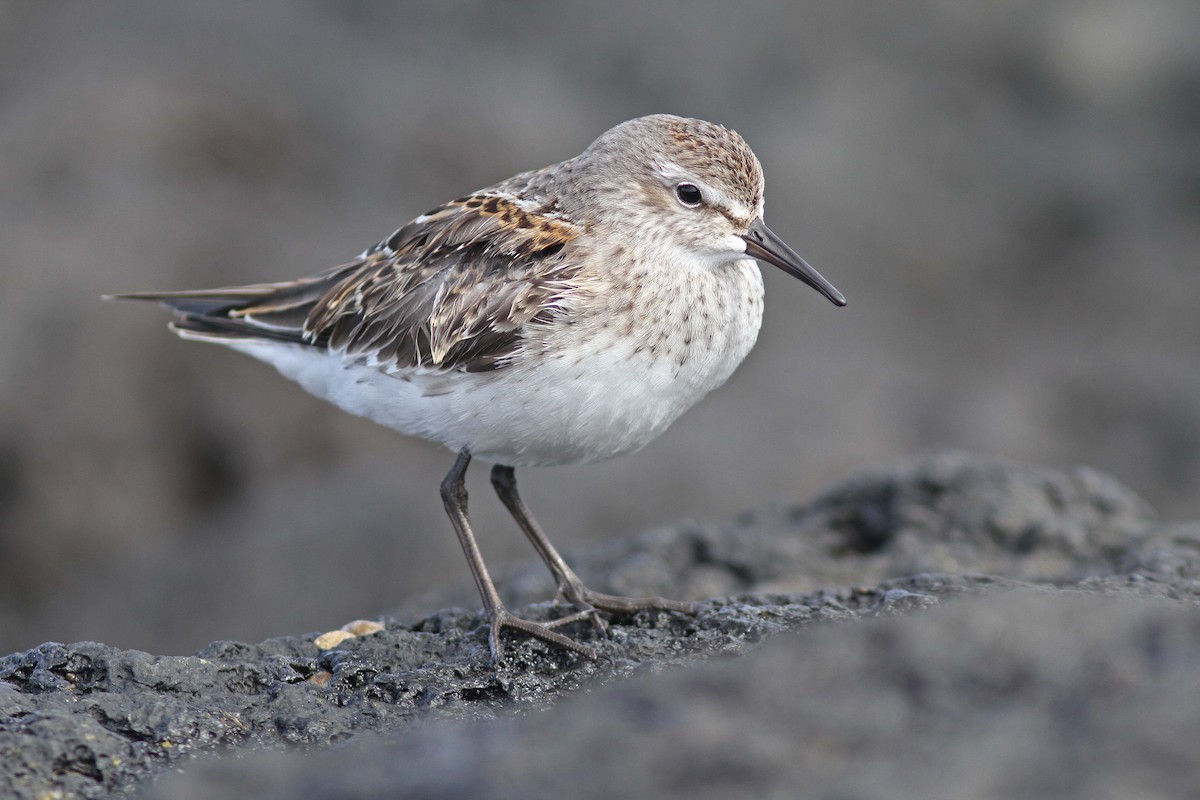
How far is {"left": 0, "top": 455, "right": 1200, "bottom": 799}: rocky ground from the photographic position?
2.85 meters

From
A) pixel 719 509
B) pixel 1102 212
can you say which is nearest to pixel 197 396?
pixel 719 509

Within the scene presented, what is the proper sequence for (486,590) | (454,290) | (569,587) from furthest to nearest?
1. (569,587)
2. (454,290)
3. (486,590)

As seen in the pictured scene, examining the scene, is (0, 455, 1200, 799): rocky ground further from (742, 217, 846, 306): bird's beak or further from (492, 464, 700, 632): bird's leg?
(742, 217, 846, 306): bird's beak

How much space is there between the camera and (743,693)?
3.12m

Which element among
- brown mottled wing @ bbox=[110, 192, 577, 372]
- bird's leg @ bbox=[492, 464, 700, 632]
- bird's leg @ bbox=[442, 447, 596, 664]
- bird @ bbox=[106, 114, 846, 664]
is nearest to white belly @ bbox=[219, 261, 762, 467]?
bird @ bbox=[106, 114, 846, 664]

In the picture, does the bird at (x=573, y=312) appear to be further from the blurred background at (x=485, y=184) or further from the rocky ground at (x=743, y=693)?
the blurred background at (x=485, y=184)

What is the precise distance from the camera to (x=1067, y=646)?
3.17 meters

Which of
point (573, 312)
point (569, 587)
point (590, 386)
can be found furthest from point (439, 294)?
point (569, 587)

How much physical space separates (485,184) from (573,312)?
7.34 meters

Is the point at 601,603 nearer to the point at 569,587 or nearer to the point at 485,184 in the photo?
the point at 569,587

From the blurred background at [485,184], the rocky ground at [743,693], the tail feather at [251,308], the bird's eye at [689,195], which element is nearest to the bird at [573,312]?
the bird's eye at [689,195]

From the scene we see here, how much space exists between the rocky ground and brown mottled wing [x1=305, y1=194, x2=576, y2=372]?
130 centimetres

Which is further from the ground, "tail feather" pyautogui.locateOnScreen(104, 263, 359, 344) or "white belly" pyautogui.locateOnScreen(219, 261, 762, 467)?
"tail feather" pyautogui.locateOnScreen(104, 263, 359, 344)

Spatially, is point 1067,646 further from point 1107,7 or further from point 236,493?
point 1107,7
